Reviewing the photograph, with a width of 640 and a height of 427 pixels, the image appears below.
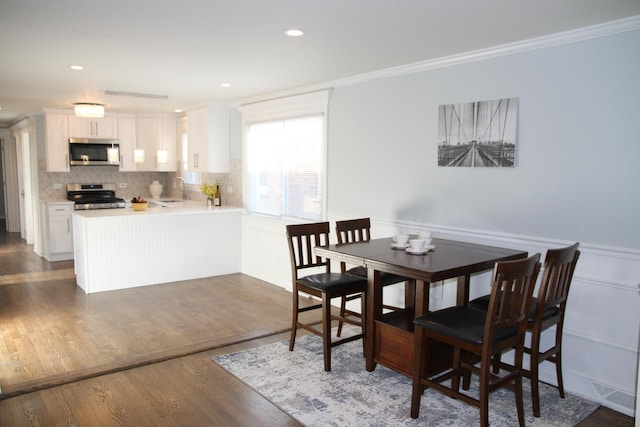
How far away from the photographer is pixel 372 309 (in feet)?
10.4

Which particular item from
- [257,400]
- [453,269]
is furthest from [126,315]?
[453,269]

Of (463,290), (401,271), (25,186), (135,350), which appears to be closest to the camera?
(401,271)

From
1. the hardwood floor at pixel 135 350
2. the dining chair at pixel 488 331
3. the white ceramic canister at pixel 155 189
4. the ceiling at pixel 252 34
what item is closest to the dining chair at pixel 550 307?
the dining chair at pixel 488 331

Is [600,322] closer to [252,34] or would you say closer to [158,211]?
[252,34]

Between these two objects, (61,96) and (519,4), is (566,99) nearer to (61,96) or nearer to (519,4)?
(519,4)

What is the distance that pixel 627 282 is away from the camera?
2799 millimetres

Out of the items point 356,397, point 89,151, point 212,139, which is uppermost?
point 212,139

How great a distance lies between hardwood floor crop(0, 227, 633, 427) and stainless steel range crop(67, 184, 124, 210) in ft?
5.24

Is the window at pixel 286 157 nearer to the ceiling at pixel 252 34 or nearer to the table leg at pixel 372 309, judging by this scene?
the ceiling at pixel 252 34

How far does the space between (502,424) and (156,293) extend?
3.99 m

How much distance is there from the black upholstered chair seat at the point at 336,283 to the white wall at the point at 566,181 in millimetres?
784

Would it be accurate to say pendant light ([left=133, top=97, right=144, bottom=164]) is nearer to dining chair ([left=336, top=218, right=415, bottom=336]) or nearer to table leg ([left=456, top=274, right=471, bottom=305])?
dining chair ([left=336, top=218, right=415, bottom=336])

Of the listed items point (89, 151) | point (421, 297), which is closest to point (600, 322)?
point (421, 297)

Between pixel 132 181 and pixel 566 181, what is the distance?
24.0 feet
